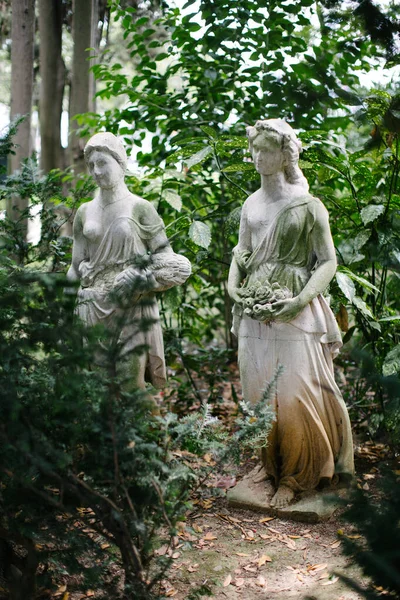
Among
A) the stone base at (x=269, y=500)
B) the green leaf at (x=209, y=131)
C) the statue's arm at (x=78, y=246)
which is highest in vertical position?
the green leaf at (x=209, y=131)

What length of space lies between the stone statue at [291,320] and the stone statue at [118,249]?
1.68 feet

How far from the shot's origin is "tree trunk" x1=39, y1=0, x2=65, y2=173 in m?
8.45

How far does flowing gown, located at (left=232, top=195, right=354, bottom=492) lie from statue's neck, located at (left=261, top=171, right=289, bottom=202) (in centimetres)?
10

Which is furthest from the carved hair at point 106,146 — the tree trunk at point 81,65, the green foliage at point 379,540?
the tree trunk at point 81,65

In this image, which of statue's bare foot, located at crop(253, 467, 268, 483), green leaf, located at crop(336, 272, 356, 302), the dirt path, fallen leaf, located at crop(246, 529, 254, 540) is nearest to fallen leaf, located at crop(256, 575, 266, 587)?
the dirt path

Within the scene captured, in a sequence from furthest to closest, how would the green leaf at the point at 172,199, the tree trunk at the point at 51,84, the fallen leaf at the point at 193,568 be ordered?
the tree trunk at the point at 51,84 → the green leaf at the point at 172,199 → the fallen leaf at the point at 193,568

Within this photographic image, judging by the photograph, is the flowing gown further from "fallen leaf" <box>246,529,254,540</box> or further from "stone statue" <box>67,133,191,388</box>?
"stone statue" <box>67,133,191,388</box>

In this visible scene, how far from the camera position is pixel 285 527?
4.32 m

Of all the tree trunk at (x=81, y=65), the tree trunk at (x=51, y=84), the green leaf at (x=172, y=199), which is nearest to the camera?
the green leaf at (x=172, y=199)

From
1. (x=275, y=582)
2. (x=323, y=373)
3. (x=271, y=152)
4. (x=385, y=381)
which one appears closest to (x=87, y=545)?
(x=275, y=582)

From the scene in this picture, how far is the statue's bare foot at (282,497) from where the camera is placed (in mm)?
4438

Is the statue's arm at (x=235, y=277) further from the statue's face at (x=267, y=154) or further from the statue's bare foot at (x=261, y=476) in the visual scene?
the statue's bare foot at (x=261, y=476)

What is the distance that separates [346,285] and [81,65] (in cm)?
457

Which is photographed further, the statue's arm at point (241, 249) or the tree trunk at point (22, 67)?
the tree trunk at point (22, 67)
